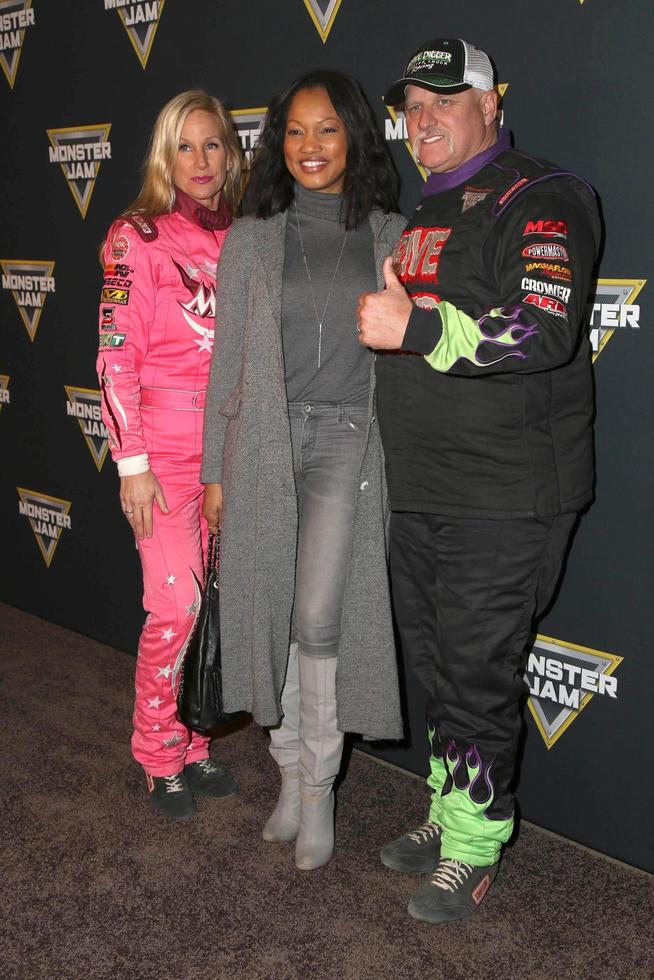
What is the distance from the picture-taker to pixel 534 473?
187cm

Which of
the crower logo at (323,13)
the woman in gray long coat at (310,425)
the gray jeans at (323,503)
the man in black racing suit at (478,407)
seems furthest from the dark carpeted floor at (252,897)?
the crower logo at (323,13)

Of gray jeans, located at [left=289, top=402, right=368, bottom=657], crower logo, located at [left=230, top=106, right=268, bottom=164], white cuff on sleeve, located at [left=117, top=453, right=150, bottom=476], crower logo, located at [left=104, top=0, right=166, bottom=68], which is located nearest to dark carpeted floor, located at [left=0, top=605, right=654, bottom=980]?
gray jeans, located at [left=289, top=402, right=368, bottom=657]

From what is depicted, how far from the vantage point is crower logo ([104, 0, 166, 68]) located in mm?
2920

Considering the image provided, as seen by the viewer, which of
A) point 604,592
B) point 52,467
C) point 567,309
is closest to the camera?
point 567,309

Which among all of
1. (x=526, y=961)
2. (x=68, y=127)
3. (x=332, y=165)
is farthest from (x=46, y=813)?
(x=68, y=127)

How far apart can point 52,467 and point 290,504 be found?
73.0 inches

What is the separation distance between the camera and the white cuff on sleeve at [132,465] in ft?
7.58

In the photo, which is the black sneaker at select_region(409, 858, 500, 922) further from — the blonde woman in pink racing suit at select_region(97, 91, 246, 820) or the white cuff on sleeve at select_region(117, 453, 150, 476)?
the white cuff on sleeve at select_region(117, 453, 150, 476)

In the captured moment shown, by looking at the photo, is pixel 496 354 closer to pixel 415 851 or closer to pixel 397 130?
pixel 397 130

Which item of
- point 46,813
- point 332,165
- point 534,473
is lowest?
point 46,813

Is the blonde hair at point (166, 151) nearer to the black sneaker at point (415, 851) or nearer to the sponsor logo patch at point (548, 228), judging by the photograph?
the sponsor logo patch at point (548, 228)

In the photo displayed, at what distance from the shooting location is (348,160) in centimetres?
209

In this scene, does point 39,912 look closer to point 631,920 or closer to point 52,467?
point 631,920

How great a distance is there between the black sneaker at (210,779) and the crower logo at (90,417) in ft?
4.21
